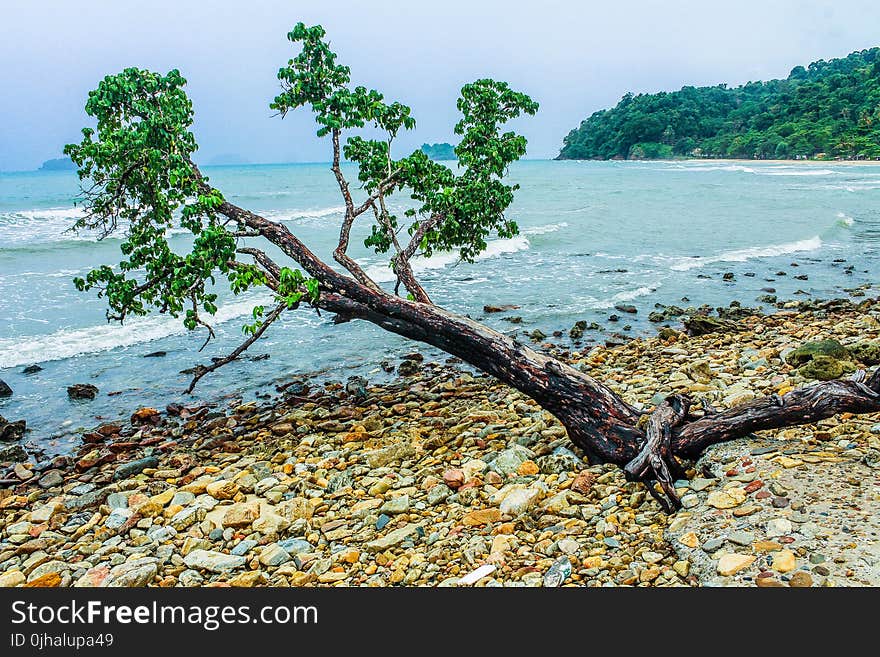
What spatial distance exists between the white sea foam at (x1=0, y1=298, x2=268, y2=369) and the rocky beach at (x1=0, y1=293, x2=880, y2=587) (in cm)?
447

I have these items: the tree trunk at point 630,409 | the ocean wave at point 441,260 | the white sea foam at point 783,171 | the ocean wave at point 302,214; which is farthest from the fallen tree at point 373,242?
the white sea foam at point 783,171

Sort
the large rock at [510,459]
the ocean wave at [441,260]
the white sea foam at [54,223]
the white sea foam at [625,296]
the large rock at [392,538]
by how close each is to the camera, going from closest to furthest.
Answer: the large rock at [392,538]
the large rock at [510,459]
the white sea foam at [625,296]
the ocean wave at [441,260]
the white sea foam at [54,223]

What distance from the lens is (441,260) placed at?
24203mm

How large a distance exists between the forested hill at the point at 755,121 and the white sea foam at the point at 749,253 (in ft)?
275

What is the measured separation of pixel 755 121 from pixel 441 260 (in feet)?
413

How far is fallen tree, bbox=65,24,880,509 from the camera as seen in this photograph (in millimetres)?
6066

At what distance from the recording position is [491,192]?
33.6ft

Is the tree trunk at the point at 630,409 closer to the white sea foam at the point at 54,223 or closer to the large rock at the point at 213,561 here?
the large rock at the point at 213,561

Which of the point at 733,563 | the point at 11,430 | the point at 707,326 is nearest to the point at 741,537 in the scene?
the point at 733,563

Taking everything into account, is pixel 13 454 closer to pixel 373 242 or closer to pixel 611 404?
pixel 373 242

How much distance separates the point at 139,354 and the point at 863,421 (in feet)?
40.9

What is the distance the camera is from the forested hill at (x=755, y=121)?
10000cm

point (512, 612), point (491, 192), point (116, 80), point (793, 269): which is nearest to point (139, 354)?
point (116, 80)

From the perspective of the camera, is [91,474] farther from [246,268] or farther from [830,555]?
[830,555]
